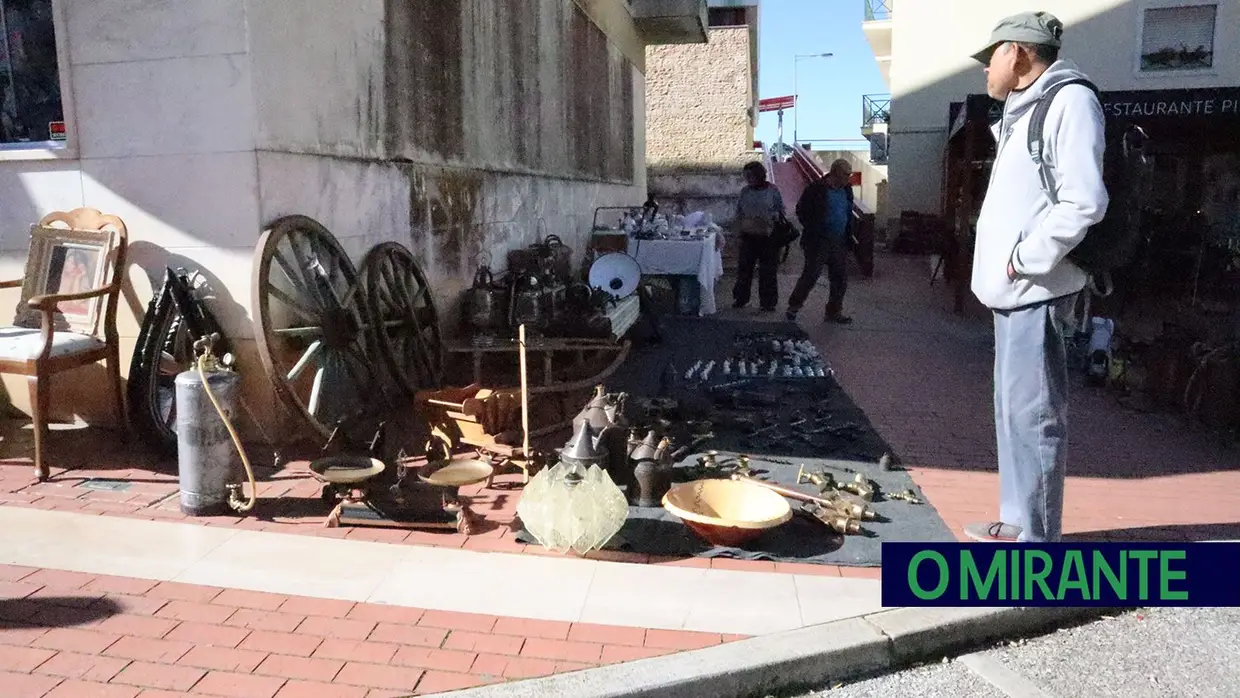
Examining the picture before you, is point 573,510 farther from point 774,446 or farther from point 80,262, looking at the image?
point 80,262

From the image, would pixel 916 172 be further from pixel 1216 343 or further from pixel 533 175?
pixel 1216 343

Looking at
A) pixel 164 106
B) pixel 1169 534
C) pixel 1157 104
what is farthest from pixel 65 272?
pixel 1157 104

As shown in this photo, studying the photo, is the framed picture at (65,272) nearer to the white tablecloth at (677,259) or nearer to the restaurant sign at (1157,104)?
the white tablecloth at (677,259)

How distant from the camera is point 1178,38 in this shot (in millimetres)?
20109

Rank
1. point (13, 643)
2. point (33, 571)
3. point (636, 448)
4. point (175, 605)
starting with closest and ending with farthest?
point (13, 643)
point (175, 605)
point (33, 571)
point (636, 448)

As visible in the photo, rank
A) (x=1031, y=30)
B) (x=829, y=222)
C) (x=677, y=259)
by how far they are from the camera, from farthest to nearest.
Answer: (x=677, y=259), (x=829, y=222), (x=1031, y=30)

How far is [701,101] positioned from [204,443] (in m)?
18.9

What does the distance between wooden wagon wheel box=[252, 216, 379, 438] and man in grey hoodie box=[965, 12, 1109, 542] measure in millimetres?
3492

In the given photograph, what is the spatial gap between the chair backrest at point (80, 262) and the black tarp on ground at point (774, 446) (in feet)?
9.28

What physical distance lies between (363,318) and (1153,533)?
4510 mm

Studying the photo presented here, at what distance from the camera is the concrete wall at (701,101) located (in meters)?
21.3

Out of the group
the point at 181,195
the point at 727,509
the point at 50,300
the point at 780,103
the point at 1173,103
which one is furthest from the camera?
the point at 780,103

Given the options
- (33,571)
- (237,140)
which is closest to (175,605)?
(33,571)

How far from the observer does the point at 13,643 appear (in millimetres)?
3049
